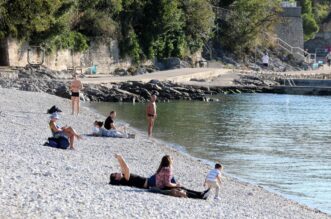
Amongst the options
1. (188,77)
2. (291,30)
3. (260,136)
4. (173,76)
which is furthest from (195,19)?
(260,136)

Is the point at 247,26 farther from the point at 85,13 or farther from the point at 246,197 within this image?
the point at 246,197

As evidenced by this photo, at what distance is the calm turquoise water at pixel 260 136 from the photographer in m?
20.9

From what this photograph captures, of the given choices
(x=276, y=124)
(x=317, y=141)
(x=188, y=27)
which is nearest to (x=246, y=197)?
(x=317, y=141)

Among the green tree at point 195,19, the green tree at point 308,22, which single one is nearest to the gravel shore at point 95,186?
the green tree at point 195,19

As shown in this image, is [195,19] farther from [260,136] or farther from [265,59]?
[260,136]

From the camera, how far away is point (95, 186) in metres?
14.2

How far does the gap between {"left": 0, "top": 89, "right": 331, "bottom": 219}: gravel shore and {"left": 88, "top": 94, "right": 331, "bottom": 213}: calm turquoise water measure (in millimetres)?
1480

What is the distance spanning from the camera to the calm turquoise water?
20.9 metres

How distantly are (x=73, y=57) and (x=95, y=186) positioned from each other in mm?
36992

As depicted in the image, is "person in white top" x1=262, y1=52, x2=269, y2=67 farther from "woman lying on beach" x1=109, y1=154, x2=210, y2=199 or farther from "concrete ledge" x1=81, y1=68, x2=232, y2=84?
"woman lying on beach" x1=109, y1=154, x2=210, y2=199

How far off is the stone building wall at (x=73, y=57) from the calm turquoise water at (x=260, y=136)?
713cm

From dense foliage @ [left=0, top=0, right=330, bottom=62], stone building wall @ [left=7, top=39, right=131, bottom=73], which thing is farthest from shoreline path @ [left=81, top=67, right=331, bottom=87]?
dense foliage @ [left=0, top=0, right=330, bottom=62]

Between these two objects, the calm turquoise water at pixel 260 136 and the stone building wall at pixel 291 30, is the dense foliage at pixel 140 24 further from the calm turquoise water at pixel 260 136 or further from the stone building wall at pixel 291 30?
the calm turquoise water at pixel 260 136

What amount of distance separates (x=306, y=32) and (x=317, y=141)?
68.5 meters
